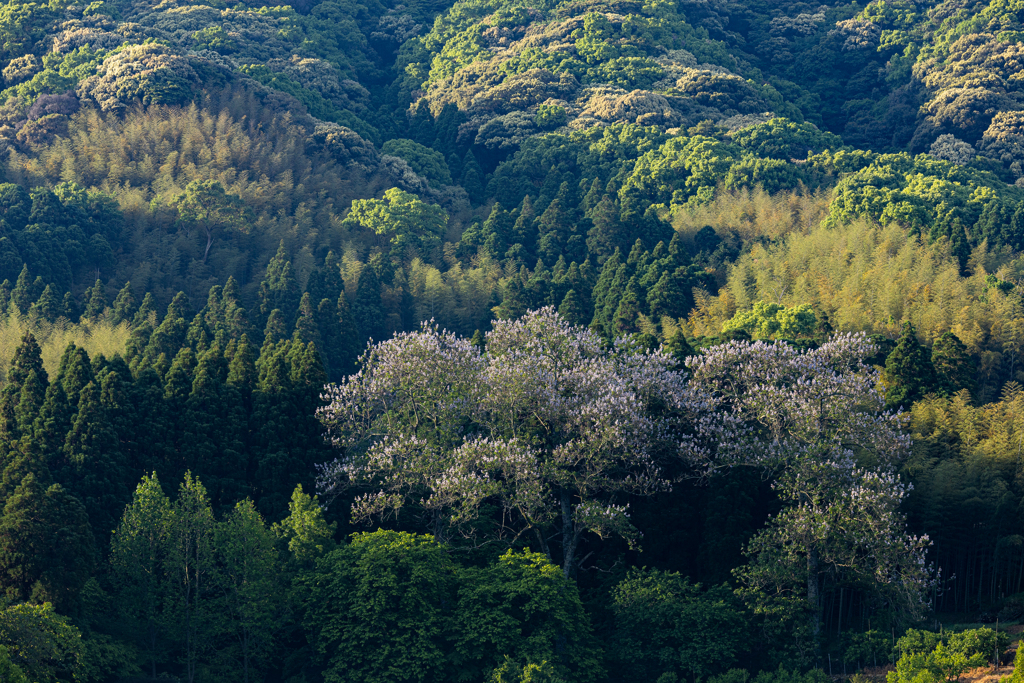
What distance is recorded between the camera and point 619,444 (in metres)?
35.1

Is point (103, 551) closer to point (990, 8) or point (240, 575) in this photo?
point (240, 575)

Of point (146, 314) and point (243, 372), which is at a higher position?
point (243, 372)

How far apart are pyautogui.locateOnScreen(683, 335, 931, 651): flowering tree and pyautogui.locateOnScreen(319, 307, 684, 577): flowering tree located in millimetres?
1985

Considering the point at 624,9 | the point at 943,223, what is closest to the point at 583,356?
the point at 943,223

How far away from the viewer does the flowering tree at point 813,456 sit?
33.3 m

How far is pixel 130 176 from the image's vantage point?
6694 centimetres

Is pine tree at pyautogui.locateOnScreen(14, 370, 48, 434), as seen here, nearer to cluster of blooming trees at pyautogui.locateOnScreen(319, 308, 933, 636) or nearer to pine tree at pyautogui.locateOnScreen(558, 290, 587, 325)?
cluster of blooming trees at pyautogui.locateOnScreen(319, 308, 933, 636)

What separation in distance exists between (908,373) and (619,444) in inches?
578

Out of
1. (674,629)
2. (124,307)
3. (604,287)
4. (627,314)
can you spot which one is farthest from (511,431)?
(124,307)

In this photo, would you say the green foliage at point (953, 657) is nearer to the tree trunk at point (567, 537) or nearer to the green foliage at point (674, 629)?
the green foliage at point (674, 629)

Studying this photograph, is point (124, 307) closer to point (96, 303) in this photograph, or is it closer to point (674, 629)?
point (96, 303)

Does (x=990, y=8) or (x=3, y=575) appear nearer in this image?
(x=3, y=575)

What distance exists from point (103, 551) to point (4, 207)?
31.1 metres

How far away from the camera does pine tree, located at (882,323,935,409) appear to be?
42531 mm
